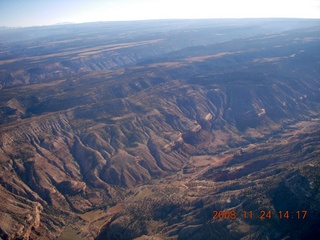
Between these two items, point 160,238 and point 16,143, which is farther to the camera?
point 16,143

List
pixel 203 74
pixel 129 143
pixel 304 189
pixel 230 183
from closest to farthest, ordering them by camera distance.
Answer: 1. pixel 304 189
2. pixel 230 183
3. pixel 129 143
4. pixel 203 74

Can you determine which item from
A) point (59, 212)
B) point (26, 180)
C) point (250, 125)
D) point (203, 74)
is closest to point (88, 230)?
point (59, 212)

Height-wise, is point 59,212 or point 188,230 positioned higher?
point 188,230

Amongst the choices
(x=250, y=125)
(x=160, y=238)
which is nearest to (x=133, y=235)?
(x=160, y=238)

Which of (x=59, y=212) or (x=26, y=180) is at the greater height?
(x=26, y=180)

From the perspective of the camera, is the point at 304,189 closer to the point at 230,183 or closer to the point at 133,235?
the point at 230,183

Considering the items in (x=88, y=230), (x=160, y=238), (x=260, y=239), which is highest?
(x=260, y=239)

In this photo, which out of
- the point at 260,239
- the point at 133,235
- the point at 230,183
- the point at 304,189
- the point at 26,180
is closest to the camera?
the point at 260,239

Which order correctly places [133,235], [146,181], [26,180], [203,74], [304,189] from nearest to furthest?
[304,189]
[133,235]
[26,180]
[146,181]
[203,74]

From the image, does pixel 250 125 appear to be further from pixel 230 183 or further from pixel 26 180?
pixel 26 180
